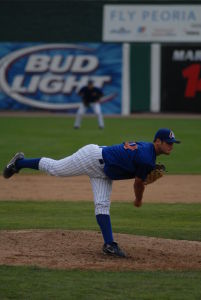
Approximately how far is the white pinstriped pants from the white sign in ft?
85.6

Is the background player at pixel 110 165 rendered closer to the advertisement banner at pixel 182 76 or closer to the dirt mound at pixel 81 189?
the dirt mound at pixel 81 189

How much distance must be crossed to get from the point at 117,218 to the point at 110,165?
3513mm

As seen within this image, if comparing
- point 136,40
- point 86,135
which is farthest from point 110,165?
point 136,40

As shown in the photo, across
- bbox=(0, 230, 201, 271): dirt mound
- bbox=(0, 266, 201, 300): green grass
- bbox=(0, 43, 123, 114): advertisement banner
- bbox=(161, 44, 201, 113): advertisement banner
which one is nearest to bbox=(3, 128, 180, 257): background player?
bbox=(0, 230, 201, 271): dirt mound

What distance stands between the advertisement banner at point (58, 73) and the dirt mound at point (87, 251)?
23.4 meters

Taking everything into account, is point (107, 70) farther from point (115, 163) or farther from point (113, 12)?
point (115, 163)

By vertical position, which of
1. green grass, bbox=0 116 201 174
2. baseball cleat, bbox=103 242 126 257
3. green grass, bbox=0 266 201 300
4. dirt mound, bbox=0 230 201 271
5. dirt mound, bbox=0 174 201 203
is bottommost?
green grass, bbox=0 116 201 174

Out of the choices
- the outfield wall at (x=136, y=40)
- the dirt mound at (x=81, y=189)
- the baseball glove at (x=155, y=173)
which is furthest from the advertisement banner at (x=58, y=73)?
the baseball glove at (x=155, y=173)

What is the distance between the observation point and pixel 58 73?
111ft

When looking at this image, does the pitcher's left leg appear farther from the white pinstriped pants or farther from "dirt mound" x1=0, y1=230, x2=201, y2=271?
"dirt mound" x1=0, y1=230, x2=201, y2=271

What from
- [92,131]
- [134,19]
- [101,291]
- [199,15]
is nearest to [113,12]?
[134,19]

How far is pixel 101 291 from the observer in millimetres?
7617

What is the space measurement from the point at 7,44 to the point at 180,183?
19.4 m

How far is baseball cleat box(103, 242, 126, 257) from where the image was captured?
922 cm
